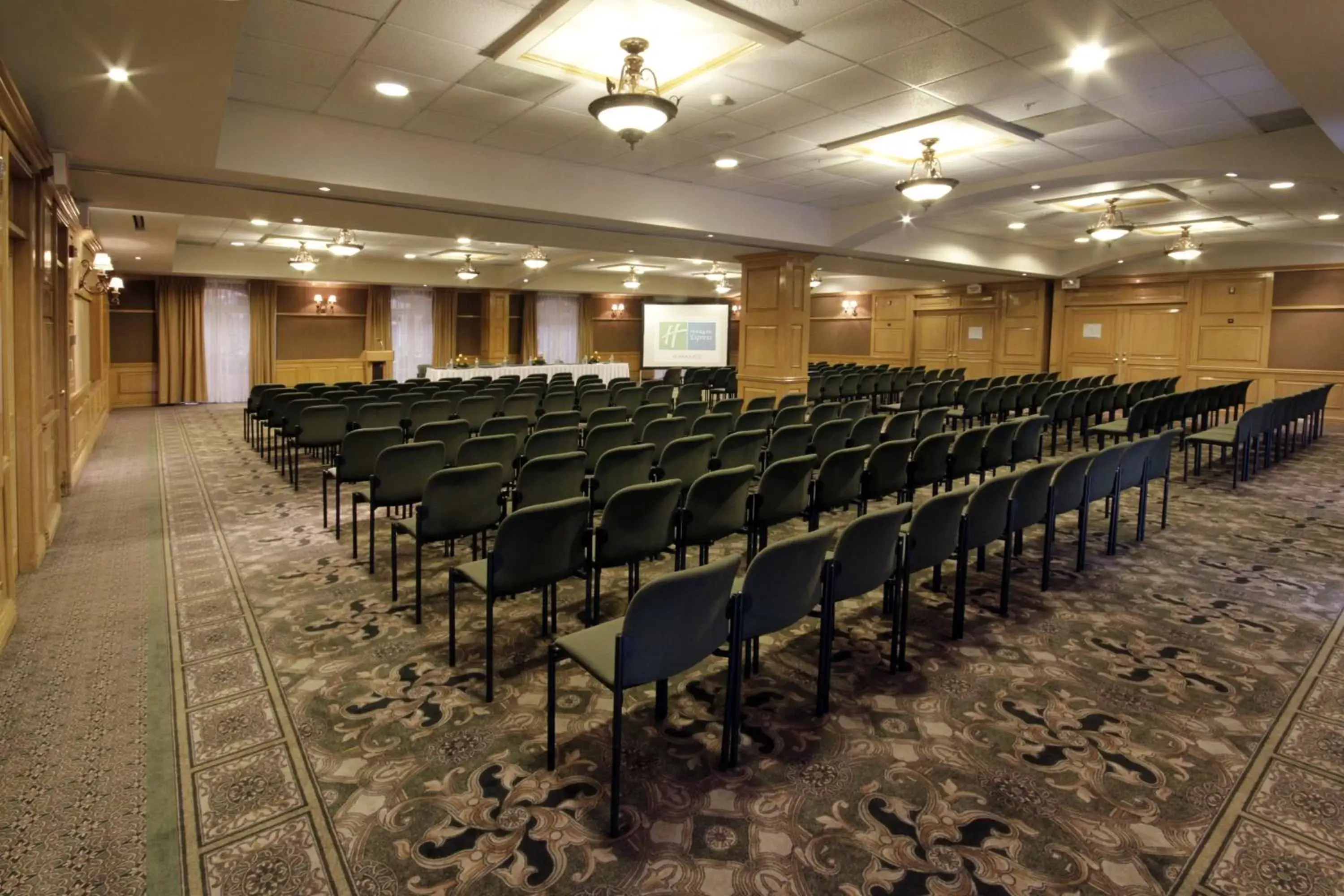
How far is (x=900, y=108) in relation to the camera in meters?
6.57

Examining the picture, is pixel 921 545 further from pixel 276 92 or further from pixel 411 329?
pixel 411 329

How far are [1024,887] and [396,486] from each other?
416 cm

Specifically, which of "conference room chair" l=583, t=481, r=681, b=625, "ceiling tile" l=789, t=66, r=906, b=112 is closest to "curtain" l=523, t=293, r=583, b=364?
"ceiling tile" l=789, t=66, r=906, b=112

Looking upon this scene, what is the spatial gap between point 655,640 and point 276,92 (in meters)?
6.29

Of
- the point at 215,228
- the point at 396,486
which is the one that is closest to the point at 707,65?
the point at 396,486

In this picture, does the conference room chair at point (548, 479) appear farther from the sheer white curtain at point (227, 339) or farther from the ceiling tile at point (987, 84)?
the sheer white curtain at point (227, 339)

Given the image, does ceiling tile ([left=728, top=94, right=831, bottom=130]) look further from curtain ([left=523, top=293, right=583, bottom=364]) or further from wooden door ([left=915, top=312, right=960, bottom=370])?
curtain ([left=523, top=293, right=583, bottom=364])

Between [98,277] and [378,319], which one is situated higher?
[378,319]

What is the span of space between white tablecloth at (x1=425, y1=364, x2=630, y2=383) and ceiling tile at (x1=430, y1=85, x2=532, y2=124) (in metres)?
7.62

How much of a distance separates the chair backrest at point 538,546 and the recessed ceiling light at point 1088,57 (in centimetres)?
486

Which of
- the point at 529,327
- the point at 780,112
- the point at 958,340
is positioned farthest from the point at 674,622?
the point at 529,327

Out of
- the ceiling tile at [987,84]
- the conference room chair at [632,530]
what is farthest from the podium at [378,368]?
the conference room chair at [632,530]

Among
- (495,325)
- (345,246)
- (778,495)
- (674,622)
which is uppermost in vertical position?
(345,246)

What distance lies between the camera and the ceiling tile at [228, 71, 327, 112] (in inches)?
236
